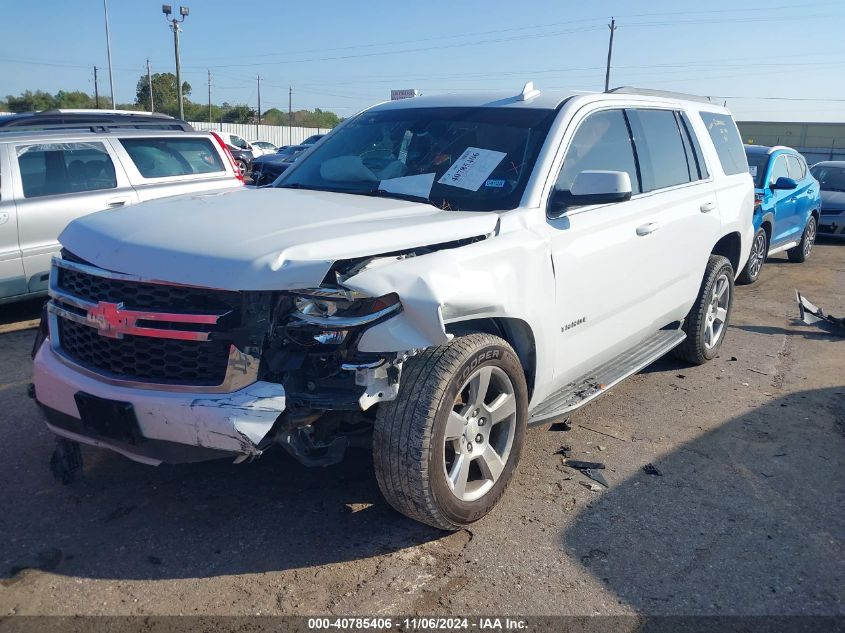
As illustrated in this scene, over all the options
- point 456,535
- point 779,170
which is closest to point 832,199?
point 779,170

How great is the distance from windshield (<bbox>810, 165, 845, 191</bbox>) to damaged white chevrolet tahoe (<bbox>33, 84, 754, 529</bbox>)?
11.7 metres

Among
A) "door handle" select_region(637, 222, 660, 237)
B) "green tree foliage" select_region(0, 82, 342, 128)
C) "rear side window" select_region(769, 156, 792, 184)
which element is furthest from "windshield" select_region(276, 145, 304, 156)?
"green tree foliage" select_region(0, 82, 342, 128)

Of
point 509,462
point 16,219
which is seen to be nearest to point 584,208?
point 509,462

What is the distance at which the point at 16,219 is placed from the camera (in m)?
6.56

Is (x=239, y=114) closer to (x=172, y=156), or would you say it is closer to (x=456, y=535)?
(x=172, y=156)

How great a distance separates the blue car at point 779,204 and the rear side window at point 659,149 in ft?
14.1

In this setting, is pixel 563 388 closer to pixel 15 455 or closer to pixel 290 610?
pixel 290 610

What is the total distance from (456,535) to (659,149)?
302cm

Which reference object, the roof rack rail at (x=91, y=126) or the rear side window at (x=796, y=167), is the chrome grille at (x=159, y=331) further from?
the rear side window at (x=796, y=167)

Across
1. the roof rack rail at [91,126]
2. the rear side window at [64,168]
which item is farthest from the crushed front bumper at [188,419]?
the roof rack rail at [91,126]

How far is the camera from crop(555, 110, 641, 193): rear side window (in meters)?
3.86

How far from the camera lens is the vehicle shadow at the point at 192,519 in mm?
3008

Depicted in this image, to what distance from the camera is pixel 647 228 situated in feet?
14.3

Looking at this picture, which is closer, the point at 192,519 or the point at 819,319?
the point at 192,519
